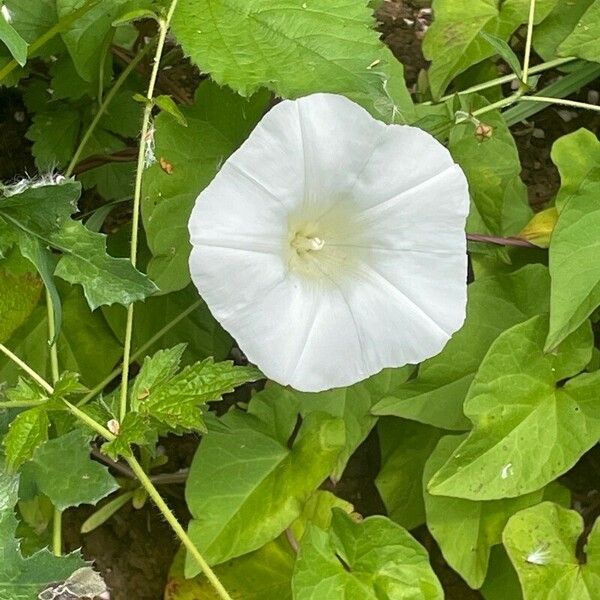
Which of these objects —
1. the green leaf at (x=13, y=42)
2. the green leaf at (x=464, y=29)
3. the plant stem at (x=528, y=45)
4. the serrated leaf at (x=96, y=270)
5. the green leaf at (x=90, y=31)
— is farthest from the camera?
the green leaf at (x=464, y=29)

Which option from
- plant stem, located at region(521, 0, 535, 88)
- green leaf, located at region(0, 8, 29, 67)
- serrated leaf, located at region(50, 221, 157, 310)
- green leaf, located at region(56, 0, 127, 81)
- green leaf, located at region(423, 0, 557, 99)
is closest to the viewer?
green leaf, located at region(0, 8, 29, 67)

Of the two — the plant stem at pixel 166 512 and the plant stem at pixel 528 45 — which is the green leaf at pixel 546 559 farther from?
the plant stem at pixel 528 45

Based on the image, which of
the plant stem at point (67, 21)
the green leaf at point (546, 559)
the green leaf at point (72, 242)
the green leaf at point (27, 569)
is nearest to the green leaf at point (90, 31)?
the plant stem at point (67, 21)

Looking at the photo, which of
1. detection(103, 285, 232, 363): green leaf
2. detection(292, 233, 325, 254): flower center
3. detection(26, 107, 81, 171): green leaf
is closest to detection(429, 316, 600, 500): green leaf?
detection(292, 233, 325, 254): flower center

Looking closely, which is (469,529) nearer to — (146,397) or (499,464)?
(499,464)

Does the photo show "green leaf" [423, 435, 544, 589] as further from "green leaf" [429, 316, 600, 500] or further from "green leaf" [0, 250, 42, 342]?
"green leaf" [0, 250, 42, 342]

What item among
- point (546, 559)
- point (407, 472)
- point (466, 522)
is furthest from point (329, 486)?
point (546, 559)
